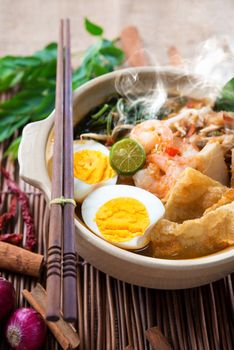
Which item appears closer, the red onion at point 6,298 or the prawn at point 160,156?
the red onion at point 6,298

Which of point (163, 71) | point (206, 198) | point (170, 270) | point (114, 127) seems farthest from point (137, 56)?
point (170, 270)

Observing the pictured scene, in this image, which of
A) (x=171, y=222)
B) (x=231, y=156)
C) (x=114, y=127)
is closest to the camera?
(x=171, y=222)

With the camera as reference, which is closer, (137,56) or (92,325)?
(92,325)

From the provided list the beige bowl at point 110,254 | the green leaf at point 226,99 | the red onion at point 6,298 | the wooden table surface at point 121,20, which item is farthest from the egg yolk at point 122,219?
the wooden table surface at point 121,20

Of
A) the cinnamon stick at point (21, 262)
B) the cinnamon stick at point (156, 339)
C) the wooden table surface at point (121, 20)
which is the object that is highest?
the wooden table surface at point (121, 20)

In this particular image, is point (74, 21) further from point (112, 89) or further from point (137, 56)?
point (112, 89)

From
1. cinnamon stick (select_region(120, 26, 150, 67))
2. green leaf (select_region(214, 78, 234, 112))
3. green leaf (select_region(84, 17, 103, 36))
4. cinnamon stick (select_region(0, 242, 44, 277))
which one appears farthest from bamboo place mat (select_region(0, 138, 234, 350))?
green leaf (select_region(84, 17, 103, 36))

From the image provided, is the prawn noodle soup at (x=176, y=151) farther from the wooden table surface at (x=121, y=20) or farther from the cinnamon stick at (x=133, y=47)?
the wooden table surface at (x=121, y=20)
